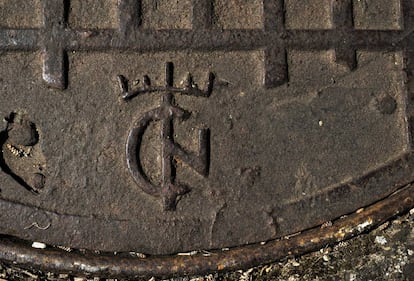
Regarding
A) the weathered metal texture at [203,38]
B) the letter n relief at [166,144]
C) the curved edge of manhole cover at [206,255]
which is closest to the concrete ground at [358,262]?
the curved edge of manhole cover at [206,255]

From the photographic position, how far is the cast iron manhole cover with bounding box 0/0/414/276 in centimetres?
136

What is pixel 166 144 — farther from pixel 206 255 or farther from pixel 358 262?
pixel 358 262

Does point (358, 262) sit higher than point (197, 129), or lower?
lower

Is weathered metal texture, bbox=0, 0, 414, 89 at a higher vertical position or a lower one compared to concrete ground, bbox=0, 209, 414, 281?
higher

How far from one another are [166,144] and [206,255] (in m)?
0.27

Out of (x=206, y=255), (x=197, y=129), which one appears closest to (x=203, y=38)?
(x=197, y=129)

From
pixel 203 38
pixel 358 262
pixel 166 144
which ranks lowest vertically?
pixel 358 262

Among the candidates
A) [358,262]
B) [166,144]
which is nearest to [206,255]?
[166,144]

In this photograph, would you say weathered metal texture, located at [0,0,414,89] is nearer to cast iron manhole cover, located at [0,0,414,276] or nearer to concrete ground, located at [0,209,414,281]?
cast iron manhole cover, located at [0,0,414,276]

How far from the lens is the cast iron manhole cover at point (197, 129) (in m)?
1.36

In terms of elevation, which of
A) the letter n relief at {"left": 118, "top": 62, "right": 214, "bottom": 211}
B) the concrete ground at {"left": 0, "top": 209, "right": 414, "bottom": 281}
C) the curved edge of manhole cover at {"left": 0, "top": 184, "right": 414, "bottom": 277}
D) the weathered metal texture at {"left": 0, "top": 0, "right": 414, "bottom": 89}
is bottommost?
the concrete ground at {"left": 0, "top": 209, "right": 414, "bottom": 281}

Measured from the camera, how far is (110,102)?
1.38 m

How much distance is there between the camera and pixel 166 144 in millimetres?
1373

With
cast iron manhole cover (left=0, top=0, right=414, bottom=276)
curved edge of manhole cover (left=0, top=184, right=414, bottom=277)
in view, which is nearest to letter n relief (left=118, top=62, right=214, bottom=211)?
cast iron manhole cover (left=0, top=0, right=414, bottom=276)
